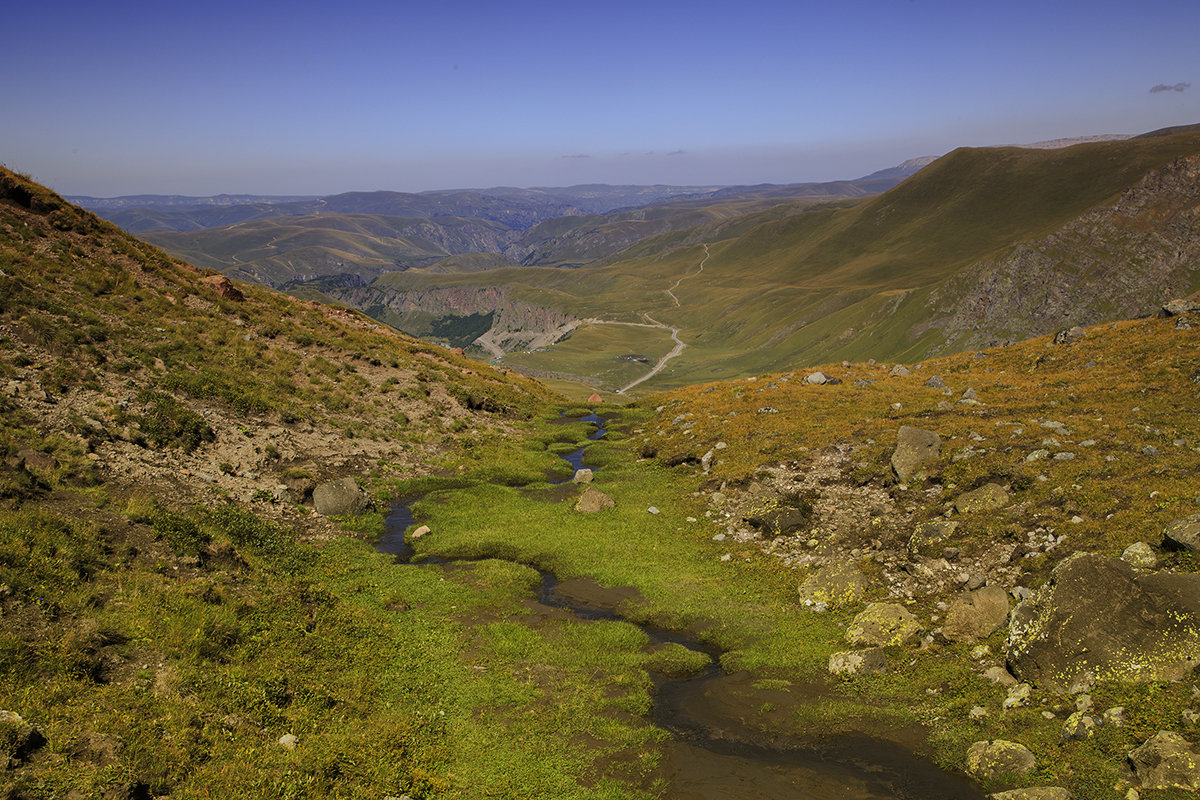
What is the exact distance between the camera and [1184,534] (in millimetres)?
20219

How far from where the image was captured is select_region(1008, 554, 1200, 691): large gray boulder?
1747 cm

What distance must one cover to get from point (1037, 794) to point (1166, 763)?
2.83m

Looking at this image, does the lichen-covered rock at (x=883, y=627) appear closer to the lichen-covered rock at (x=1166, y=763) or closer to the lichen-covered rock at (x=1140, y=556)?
the lichen-covered rock at (x=1140, y=556)

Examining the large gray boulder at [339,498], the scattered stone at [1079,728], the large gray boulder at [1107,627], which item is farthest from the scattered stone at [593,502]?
the scattered stone at [1079,728]

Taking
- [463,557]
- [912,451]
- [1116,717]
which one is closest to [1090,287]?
[912,451]

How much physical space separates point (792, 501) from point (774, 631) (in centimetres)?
1062

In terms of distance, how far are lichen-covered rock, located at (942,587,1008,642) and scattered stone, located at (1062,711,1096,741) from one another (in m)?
4.85

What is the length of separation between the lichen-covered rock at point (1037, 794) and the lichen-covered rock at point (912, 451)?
18.9 m

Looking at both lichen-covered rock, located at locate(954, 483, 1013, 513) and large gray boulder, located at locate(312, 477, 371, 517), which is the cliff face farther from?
large gray boulder, located at locate(312, 477, 371, 517)

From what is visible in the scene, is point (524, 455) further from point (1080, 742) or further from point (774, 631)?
point (1080, 742)

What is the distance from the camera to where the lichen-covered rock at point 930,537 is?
2683 cm

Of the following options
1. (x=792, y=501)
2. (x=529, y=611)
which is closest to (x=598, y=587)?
(x=529, y=611)

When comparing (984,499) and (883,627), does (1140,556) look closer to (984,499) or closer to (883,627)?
(984,499)

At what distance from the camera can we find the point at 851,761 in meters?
17.9
